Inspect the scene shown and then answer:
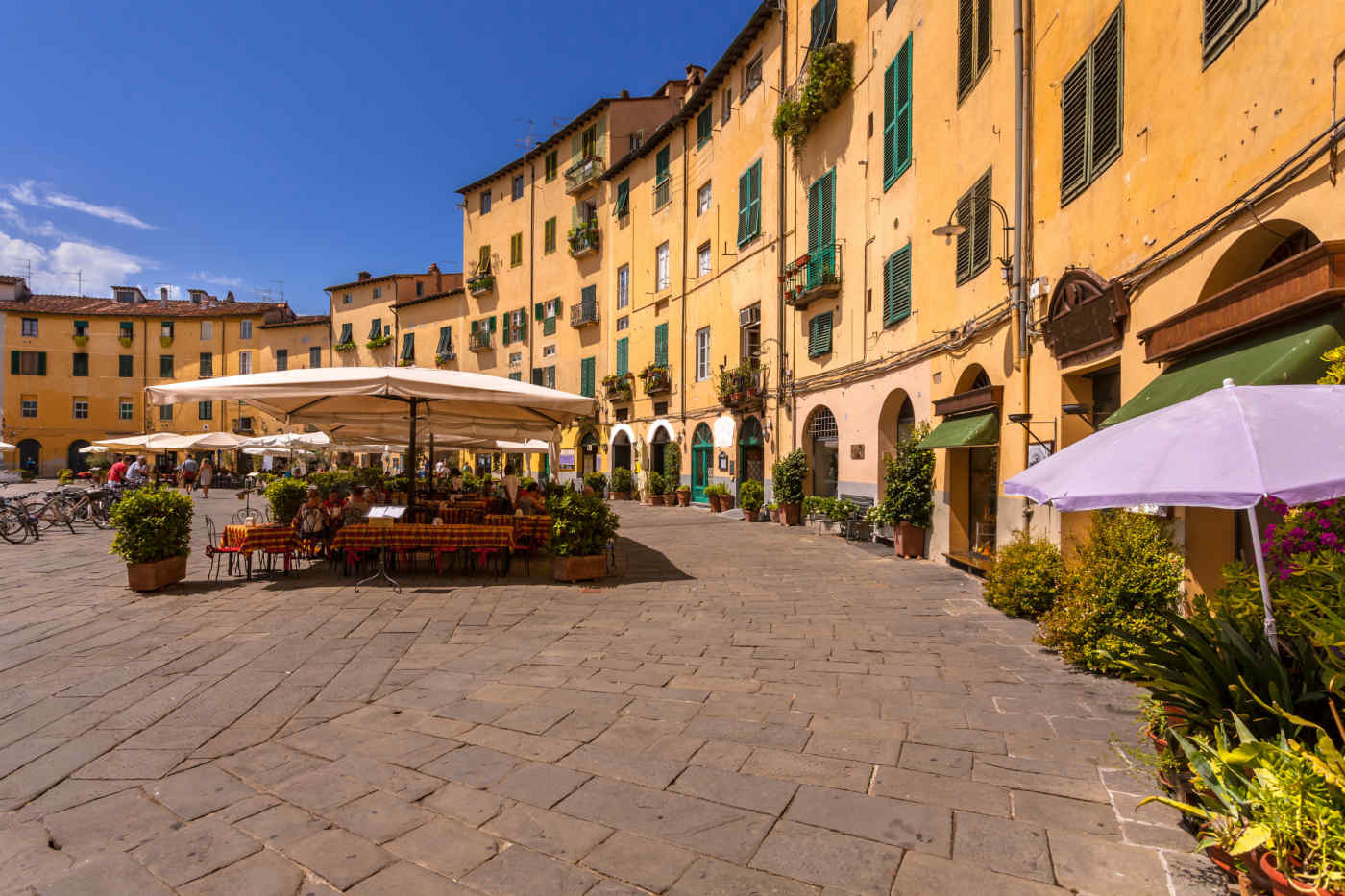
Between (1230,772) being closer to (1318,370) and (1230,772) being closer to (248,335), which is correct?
(1318,370)

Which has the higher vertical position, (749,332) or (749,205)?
(749,205)

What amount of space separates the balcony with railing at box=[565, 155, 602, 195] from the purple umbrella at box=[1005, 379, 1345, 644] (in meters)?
26.2

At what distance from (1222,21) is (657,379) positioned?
18103 mm

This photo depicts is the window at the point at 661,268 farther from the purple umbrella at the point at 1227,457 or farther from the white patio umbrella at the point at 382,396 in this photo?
the purple umbrella at the point at 1227,457

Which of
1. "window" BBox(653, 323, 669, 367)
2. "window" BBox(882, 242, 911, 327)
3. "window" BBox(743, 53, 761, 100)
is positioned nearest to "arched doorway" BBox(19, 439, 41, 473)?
"window" BBox(653, 323, 669, 367)

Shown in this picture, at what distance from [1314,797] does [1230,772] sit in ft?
1.04

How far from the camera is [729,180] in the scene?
19.6 metres

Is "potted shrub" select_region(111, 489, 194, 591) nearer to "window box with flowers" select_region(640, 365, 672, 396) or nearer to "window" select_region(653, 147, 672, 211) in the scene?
"window box with flowers" select_region(640, 365, 672, 396)

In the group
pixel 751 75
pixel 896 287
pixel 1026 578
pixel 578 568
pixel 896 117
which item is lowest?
pixel 578 568

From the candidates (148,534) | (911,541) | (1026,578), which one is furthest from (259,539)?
(911,541)

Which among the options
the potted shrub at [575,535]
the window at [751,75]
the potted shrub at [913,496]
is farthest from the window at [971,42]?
the window at [751,75]

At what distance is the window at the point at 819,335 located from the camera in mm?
14867

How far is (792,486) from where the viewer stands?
15680 millimetres

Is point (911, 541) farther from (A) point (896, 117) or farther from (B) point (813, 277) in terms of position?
(A) point (896, 117)
